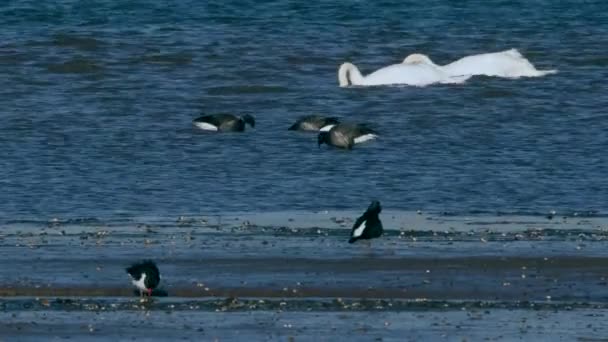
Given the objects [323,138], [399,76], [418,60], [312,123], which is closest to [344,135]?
[323,138]

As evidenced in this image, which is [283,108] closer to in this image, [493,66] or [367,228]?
[493,66]

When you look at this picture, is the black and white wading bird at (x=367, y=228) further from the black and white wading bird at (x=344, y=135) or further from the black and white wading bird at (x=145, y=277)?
the black and white wading bird at (x=344, y=135)

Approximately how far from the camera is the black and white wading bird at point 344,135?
1816cm

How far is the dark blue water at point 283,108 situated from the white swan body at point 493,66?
1.21 ft

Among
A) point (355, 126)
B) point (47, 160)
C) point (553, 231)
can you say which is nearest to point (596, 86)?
point (355, 126)

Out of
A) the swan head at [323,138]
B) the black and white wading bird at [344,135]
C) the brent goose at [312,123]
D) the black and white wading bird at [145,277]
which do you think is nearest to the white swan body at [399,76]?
the brent goose at [312,123]

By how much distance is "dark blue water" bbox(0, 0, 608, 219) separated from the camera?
15406 mm

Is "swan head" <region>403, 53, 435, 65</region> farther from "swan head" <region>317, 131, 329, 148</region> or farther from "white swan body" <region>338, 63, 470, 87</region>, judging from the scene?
"swan head" <region>317, 131, 329, 148</region>

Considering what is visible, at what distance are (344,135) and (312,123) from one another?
1.17 meters

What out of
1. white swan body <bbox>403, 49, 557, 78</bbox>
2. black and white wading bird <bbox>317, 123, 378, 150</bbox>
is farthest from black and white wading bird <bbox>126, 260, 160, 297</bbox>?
white swan body <bbox>403, 49, 557, 78</bbox>

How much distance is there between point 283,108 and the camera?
22.1 meters

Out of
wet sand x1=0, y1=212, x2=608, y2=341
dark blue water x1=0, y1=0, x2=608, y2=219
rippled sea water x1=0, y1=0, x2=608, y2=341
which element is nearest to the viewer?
wet sand x1=0, y1=212, x2=608, y2=341

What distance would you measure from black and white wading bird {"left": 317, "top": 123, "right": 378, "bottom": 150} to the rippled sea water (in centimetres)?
14

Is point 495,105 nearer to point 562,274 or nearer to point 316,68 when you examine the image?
point 316,68
